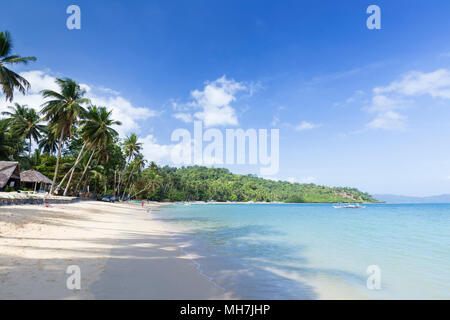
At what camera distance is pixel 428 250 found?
11.8 m

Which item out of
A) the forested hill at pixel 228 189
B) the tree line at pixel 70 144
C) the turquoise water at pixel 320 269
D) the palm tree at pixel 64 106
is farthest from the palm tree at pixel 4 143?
the forested hill at pixel 228 189

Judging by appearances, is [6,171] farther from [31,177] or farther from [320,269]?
[320,269]

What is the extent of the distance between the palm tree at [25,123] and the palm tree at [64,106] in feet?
56.4

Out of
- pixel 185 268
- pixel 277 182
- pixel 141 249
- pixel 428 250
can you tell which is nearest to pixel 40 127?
pixel 141 249

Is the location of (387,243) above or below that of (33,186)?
below

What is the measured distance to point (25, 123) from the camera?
124 ft

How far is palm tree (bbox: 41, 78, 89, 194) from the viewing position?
24438 mm

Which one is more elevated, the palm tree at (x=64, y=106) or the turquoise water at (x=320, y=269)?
the palm tree at (x=64, y=106)

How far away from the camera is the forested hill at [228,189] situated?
9188cm

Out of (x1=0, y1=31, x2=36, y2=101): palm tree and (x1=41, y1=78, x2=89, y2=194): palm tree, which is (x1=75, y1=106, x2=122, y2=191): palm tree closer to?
(x1=41, y1=78, x2=89, y2=194): palm tree

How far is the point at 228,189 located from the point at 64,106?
109 m

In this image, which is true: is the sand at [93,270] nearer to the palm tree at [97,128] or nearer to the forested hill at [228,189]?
the palm tree at [97,128]

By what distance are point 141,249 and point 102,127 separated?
26.1 meters
